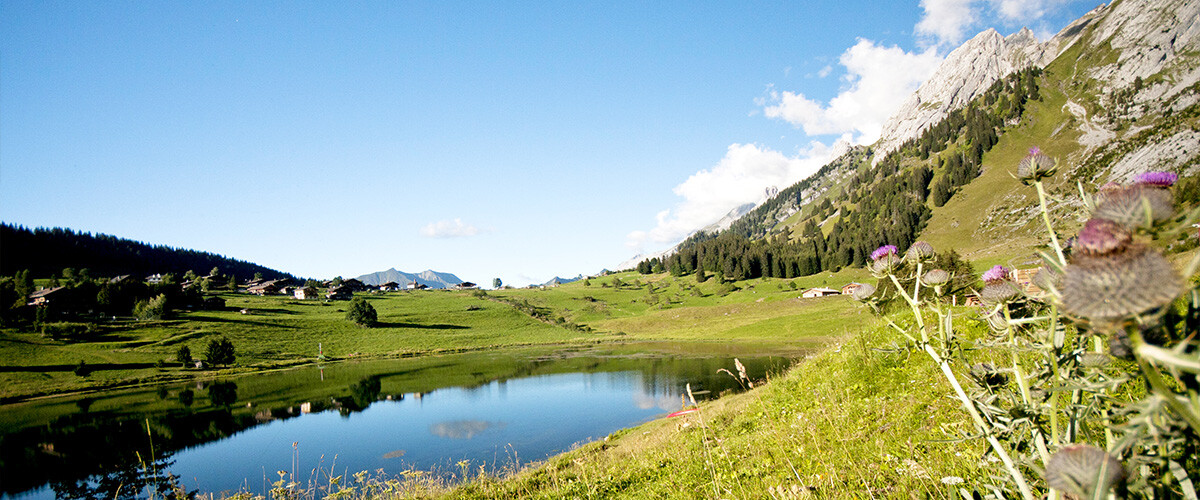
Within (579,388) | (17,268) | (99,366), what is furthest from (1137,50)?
(17,268)

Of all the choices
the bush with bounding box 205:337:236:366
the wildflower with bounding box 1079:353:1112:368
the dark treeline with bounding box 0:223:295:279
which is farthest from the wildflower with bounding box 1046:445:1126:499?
the dark treeline with bounding box 0:223:295:279

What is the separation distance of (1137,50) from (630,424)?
557 ft

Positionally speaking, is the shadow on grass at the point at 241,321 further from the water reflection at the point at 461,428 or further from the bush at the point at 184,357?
the water reflection at the point at 461,428

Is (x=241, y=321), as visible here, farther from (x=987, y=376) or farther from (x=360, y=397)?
(x=987, y=376)

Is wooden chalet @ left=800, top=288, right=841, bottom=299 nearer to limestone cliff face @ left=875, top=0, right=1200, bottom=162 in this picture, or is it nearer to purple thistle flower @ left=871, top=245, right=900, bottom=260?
limestone cliff face @ left=875, top=0, right=1200, bottom=162

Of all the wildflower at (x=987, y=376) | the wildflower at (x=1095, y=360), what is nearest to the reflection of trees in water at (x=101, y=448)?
the wildflower at (x=987, y=376)

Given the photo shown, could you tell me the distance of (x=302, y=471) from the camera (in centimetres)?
1975

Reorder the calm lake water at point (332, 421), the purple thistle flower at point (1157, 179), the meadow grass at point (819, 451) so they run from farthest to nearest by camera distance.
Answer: the calm lake water at point (332, 421)
the meadow grass at point (819, 451)
the purple thistle flower at point (1157, 179)

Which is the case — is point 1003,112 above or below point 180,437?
above

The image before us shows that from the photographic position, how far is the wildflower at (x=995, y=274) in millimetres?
2552

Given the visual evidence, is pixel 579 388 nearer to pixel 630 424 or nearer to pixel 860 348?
pixel 630 424

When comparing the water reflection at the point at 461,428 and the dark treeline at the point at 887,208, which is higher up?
the dark treeline at the point at 887,208

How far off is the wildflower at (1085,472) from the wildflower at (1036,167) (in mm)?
1377

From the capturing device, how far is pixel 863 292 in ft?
9.88
